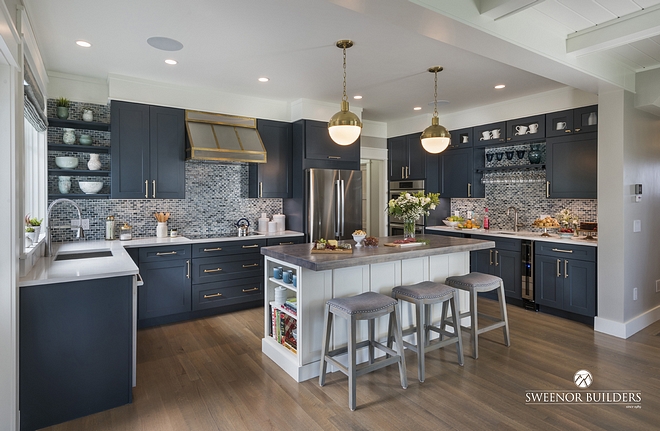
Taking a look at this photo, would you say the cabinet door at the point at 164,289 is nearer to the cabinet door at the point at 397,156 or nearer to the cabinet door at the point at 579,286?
the cabinet door at the point at 397,156

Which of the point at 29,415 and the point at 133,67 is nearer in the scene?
the point at 29,415

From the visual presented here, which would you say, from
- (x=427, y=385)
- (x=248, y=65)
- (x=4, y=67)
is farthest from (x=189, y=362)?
(x=248, y=65)

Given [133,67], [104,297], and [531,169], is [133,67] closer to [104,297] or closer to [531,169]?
[104,297]

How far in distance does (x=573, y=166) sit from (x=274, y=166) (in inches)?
144

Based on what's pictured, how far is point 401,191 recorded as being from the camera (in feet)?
21.4

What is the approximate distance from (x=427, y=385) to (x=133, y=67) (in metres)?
4.02

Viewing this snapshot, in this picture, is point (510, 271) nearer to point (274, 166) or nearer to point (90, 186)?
point (274, 166)

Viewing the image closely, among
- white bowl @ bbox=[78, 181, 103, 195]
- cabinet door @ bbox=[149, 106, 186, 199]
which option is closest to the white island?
cabinet door @ bbox=[149, 106, 186, 199]

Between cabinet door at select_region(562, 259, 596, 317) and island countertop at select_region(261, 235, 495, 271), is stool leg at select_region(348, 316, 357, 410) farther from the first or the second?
cabinet door at select_region(562, 259, 596, 317)

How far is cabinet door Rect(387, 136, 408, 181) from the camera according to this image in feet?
21.2

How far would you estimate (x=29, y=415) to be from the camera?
2254mm

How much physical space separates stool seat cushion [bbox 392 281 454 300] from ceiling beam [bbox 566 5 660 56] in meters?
2.21

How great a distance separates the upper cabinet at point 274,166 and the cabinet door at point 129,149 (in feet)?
4.36

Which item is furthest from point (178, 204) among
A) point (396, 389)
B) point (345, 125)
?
point (396, 389)
